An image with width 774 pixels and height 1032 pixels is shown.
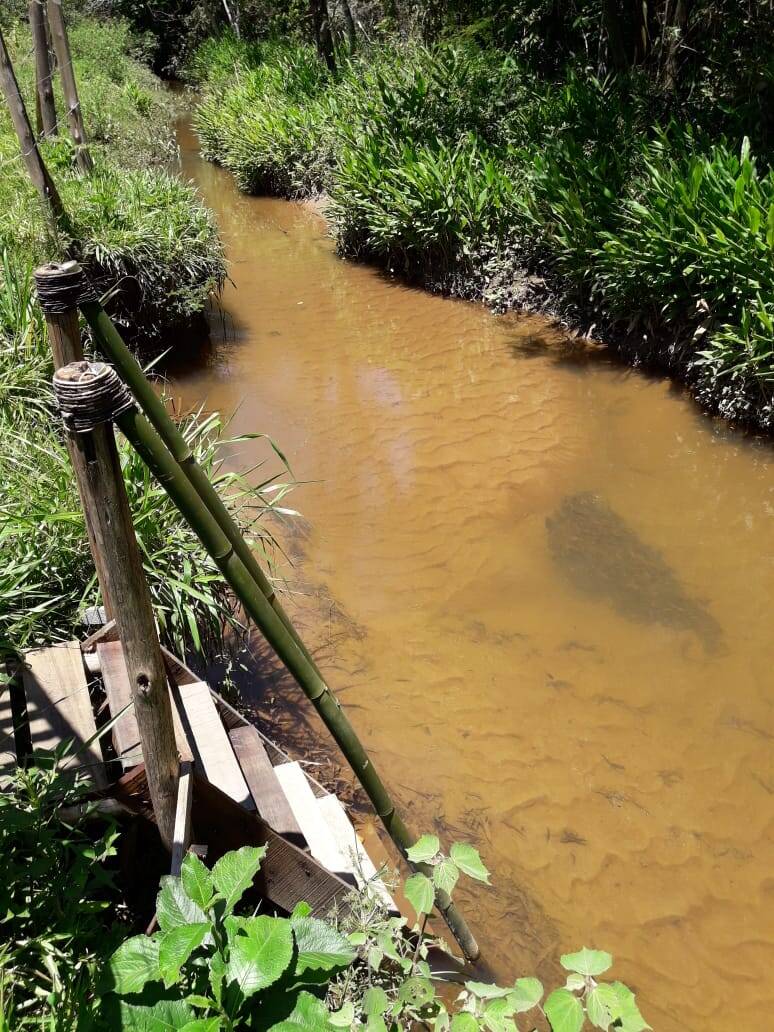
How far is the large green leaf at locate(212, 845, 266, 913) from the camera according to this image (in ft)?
5.39

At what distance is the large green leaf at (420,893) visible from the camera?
173 cm

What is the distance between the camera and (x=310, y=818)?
2.69 meters

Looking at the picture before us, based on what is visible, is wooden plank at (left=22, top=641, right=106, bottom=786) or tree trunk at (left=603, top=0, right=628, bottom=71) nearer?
wooden plank at (left=22, top=641, right=106, bottom=786)

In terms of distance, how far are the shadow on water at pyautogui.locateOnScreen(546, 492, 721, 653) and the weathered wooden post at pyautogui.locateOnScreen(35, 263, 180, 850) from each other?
2.97 m

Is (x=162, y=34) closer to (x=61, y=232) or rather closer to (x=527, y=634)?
(x=61, y=232)

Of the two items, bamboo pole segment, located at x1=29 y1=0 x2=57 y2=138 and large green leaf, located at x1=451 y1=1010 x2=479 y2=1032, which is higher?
bamboo pole segment, located at x1=29 y1=0 x2=57 y2=138

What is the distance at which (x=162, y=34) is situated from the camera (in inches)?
1014

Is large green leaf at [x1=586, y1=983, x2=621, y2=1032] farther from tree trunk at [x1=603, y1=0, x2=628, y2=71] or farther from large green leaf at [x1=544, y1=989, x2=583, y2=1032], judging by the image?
tree trunk at [x1=603, y1=0, x2=628, y2=71]

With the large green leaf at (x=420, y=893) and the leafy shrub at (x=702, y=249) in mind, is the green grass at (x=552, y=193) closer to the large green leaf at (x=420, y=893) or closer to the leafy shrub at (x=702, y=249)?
the leafy shrub at (x=702, y=249)

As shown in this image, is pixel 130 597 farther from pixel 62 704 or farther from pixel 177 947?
pixel 62 704

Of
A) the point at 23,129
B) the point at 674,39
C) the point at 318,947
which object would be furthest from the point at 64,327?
the point at 674,39

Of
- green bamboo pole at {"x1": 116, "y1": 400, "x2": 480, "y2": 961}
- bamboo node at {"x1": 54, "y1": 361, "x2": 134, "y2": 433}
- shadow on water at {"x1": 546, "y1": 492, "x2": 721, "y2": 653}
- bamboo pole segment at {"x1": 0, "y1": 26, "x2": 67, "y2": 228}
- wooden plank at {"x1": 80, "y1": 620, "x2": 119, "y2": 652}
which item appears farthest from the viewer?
bamboo pole segment at {"x1": 0, "y1": 26, "x2": 67, "y2": 228}

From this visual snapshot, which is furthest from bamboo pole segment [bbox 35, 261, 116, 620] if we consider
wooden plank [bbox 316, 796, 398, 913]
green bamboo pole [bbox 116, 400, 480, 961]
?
wooden plank [bbox 316, 796, 398, 913]

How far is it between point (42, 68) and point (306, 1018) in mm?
7324
